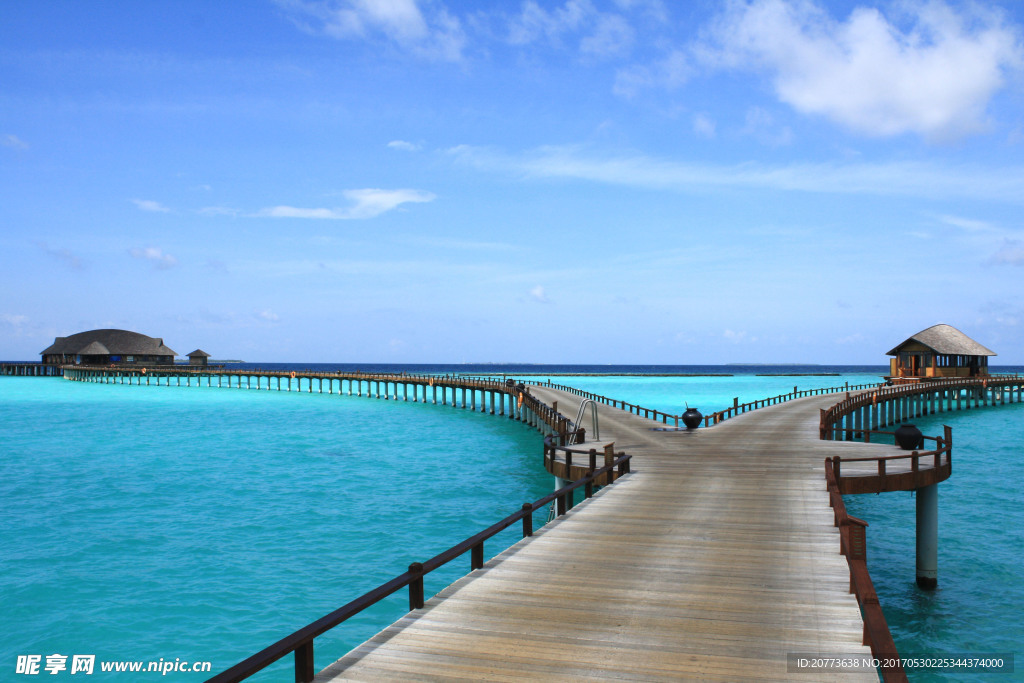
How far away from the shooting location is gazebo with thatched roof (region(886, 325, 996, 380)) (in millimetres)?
75750

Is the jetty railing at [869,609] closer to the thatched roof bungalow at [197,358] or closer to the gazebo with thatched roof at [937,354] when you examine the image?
the gazebo with thatched roof at [937,354]

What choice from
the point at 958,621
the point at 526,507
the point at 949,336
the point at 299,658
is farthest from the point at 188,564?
the point at 949,336

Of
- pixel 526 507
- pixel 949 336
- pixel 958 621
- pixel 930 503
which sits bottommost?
pixel 958 621

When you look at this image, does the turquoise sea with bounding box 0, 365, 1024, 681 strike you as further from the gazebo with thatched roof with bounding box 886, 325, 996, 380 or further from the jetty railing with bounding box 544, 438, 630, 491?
the gazebo with thatched roof with bounding box 886, 325, 996, 380

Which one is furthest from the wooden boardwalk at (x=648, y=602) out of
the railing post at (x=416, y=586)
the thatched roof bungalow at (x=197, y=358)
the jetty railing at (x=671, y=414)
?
the thatched roof bungalow at (x=197, y=358)

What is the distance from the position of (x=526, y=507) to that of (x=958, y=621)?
35.6ft

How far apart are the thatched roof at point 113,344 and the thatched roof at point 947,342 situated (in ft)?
429

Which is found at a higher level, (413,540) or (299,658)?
(299,658)

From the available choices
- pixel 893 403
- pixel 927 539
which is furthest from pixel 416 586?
pixel 893 403

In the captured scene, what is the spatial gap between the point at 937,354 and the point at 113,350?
13938 cm

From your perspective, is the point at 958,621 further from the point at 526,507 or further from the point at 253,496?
the point at 253,496

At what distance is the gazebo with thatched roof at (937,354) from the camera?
75750 mm

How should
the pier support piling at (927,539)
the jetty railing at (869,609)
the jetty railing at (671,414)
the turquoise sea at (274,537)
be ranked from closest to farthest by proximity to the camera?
the jetty railing at (869,609), the turquoise sea at (274,537), the pier support piling at (927,539), the jetty railing at (671,414)

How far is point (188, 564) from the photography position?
64.3ft
